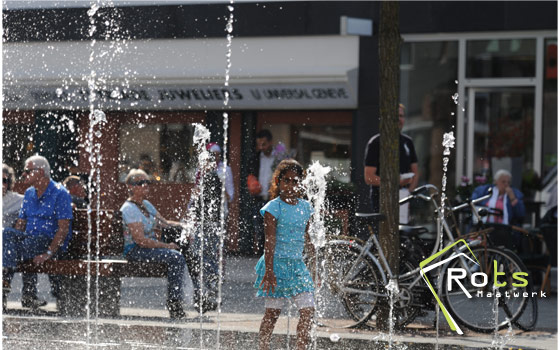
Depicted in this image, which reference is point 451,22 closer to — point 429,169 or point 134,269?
point 429,169

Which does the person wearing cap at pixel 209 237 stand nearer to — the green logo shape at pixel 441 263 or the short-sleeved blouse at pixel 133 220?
the short-sleeved blouse at pixel 133 220

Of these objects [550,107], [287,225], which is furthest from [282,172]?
[550,107]

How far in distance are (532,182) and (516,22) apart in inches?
90.0

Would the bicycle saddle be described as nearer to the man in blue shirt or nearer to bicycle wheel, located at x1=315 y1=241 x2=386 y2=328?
bicycle wheel, located at x1=315 y1=241 x2=386 y2=328

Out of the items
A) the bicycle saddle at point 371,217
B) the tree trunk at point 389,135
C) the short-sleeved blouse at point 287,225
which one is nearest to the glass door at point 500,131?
the tree trunk at point 389,135

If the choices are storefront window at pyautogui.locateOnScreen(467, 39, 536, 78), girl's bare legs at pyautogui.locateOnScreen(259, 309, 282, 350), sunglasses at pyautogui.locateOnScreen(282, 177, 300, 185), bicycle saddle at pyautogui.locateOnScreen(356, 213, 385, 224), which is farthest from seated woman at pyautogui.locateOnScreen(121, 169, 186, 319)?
storefront window at pyautogui.locateOnScreen(467, 39, 536, 78)

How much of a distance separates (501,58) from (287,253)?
30.4 feet

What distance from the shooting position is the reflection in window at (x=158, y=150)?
16609 mm

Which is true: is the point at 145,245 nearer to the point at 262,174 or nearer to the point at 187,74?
the point at 262,174

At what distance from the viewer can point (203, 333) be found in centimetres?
793

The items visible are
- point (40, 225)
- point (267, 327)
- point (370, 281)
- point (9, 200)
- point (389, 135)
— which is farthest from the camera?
point (9, 200)

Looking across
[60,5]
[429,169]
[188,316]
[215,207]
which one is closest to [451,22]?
[429,169]

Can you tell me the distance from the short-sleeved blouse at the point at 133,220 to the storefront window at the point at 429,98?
6.68 metres

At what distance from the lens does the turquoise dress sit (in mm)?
6355
